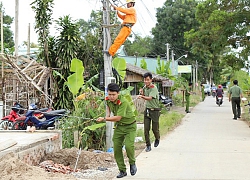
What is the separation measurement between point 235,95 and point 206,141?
689cm

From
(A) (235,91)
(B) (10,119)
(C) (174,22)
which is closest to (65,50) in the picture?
(B) (10,119)

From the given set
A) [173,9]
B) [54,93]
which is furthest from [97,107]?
[173,9]

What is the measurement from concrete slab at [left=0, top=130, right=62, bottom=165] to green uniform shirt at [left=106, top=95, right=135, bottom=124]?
7.06 ft

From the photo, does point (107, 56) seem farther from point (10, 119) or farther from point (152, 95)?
point (10, 119)

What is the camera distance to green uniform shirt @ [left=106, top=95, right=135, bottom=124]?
677 cm

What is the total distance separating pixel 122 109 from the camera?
678cm

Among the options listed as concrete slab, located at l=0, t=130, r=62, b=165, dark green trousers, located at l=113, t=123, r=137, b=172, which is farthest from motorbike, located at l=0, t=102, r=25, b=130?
dark green trousers, located at l=113, t=123, r=137, b=172

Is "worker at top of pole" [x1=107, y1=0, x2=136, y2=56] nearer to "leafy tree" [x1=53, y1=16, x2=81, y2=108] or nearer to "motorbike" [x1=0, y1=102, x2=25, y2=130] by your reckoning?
"motorbike" [x1=0, y1=102, x2=25, y2=130]

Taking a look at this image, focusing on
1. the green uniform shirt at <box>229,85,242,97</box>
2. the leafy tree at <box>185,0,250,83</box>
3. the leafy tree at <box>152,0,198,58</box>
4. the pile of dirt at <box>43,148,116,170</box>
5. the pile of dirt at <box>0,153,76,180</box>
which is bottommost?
the pile of dirt at <box>43,148,116,170</box>

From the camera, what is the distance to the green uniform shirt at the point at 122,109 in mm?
6770

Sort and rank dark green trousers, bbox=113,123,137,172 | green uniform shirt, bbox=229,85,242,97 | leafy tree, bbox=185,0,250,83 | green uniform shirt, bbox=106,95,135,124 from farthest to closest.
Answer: leafy tree, bbox=185,0,250,83
green uniform shirt, bbox=229,85,242,97
dark green trousers, bbox=113,123,137,172
green uniform shirt, bbox=106,95,135,124

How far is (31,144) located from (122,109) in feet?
8.51

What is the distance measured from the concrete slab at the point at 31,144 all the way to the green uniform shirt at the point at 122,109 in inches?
84.7

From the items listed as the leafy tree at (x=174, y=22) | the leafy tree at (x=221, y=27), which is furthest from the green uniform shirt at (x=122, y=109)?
the leafy tree at (x=174, y=22)
